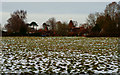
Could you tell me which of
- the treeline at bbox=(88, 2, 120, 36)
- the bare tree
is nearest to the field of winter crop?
the treeline at bbox=(88, 2, 120, 36)

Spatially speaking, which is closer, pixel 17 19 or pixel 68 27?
pixel 17 19

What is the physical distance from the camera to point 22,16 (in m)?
32.5

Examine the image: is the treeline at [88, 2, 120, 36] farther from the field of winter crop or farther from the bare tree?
the field of winter crop

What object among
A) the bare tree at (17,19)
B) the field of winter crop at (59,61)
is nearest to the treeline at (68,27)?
the bare tree at (17,19)

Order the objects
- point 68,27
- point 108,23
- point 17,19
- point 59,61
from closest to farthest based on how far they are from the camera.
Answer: point 59,61 < point 108,23 < point 17,19 < point 68,27

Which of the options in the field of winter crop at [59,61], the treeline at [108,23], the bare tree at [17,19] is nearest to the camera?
the field of winter crop at [59,61]

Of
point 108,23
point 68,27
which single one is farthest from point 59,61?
point 68,27

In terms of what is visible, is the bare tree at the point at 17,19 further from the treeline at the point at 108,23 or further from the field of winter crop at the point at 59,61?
the field of winter crop at the point at 59,61

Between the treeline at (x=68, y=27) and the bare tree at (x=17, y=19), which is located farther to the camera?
the bare tree at (x=17, y=19)

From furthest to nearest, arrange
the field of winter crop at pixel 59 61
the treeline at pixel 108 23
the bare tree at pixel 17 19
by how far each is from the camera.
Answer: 1. the bare tree at pixel 17 19
2. the treeline at pixel 108 23
3. the field of winter crop at pixel 59 61

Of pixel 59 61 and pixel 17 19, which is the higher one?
pixel 17 19

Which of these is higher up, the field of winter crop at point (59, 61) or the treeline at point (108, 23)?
the treeline at point (108, 23)

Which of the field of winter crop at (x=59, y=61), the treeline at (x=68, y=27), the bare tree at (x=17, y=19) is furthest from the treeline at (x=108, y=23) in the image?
the field of winter crop at (x=59, y=61)

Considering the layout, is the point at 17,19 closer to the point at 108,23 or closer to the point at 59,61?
the point at 108,23
